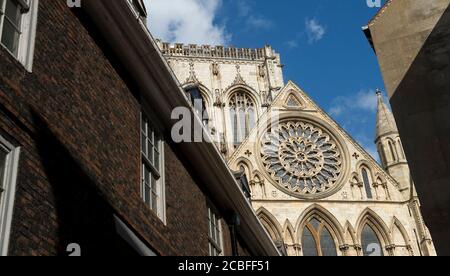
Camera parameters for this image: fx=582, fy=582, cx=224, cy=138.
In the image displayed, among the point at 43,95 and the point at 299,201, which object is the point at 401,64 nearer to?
the point at 43,95

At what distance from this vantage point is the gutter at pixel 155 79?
9.05 m

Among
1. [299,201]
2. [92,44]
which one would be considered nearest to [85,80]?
[92,44]

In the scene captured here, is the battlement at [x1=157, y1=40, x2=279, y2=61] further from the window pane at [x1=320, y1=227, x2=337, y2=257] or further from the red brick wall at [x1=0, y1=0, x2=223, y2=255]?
the red brick wall at [x1=0, y1=0, x2=223, y2=255]

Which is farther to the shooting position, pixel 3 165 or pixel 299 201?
pixel 299 201

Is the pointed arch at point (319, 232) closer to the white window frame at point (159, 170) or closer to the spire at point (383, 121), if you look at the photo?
the spire at point (383, 121)

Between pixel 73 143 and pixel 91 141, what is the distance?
54cm

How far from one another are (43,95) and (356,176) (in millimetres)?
26027

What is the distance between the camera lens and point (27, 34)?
22.6 feet

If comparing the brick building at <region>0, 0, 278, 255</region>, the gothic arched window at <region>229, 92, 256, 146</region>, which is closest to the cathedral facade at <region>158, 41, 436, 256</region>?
the gothic arched window at <region>229, 92, 256, 146</region>

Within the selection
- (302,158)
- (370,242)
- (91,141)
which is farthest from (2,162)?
(302,158)

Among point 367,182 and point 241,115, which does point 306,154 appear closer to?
point 367,182

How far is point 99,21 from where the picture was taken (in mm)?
8984

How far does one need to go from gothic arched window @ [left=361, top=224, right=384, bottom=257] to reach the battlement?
23.5m

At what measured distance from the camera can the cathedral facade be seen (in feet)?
93.7
